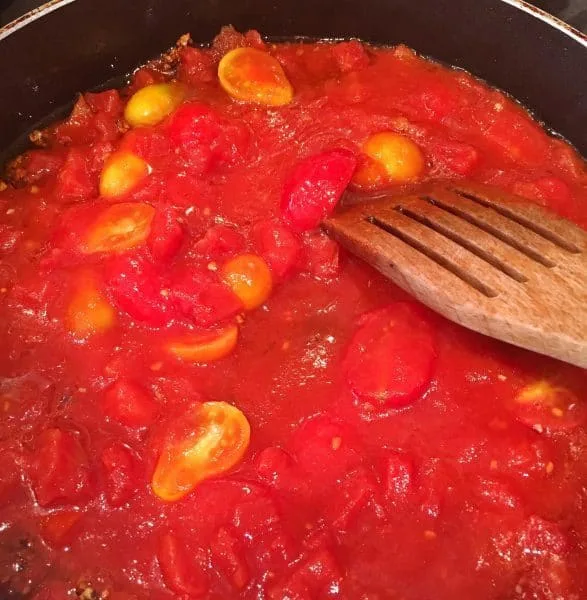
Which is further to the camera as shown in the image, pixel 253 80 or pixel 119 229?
pixel 253 80

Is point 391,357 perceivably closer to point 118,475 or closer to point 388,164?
point 388,164

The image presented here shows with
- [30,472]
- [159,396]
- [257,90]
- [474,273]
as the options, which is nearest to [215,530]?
[159,396]

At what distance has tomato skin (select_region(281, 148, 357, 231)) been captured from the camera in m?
3.16

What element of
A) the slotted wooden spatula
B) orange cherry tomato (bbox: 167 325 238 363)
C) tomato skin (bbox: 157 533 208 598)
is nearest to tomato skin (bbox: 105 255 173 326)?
orange cherry tomato (bbox: 167 325 238 363)

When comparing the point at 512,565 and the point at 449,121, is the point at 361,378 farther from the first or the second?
the point at 449,121

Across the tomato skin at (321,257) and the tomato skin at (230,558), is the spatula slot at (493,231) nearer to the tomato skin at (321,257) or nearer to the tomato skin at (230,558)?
the tomato skin at (321,257)

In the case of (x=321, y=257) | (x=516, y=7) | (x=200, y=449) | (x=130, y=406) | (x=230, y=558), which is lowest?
(x=230, y=558)

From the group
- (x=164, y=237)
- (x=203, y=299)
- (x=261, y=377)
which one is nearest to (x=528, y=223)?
(x=261, y=377)

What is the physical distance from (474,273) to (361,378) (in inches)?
25.4

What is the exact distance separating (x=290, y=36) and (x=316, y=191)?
1.36 metres

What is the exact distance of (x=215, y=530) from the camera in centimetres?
254

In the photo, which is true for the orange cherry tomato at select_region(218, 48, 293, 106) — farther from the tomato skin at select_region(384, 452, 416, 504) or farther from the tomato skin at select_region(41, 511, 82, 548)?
the tomato skin at select_region(41, 511, 82, 548)

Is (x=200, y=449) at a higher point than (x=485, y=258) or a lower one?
lower

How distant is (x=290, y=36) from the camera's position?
3.98 metres
